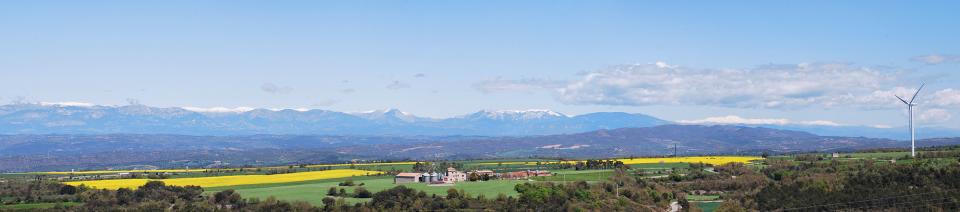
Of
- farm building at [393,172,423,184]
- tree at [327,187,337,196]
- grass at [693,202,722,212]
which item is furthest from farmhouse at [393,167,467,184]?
grass at [693,202,722,212]

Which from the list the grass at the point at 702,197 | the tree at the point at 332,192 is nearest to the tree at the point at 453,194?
the tree at the point at 332,192

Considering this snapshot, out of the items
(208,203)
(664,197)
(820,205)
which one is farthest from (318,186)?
(820,205)

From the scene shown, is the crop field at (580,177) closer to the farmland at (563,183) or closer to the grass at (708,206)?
the farmland at (563,183)

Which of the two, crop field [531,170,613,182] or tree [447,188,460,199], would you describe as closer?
tree [447,188,460,199]

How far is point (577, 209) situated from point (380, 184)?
109 feet

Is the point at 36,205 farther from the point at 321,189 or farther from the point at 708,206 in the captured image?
the point at 708,206

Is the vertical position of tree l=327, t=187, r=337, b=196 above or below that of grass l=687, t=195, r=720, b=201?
above

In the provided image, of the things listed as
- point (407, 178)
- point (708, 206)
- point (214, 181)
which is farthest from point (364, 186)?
point (708, 206)

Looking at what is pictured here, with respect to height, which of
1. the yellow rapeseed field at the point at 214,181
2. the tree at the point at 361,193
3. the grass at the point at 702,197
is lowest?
the grass at the point at 702,197

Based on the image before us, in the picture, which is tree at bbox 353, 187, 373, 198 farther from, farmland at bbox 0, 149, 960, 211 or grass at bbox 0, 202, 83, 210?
grass at bbox 0, 202, 83, 210

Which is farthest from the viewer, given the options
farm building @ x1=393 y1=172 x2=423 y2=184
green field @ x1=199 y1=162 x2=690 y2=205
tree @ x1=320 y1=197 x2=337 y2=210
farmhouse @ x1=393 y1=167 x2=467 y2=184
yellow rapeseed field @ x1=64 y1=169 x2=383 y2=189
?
farm building @ x1=393 y1=172 x2=423 y2=184

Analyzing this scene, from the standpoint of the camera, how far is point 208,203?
87.2 m

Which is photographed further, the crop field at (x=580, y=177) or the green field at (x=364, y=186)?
the crop field at (x=580, y=177)

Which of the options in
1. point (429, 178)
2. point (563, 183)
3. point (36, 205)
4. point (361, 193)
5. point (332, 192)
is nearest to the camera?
point (36, 205)
